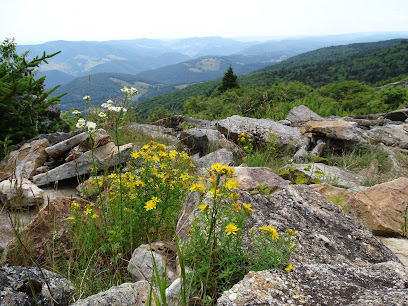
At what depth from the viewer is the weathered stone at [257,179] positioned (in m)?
3.78

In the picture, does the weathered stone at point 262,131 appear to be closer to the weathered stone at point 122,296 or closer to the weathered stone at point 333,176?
the weathered stone at point 333,176

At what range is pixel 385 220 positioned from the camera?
3115 mm

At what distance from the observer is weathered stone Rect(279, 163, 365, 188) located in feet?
15.5

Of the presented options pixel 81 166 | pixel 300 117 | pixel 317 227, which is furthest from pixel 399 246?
pixel 300 117

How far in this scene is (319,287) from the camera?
1.64 metres

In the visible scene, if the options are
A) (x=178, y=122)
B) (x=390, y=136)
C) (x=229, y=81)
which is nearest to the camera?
(x=390, y=136)

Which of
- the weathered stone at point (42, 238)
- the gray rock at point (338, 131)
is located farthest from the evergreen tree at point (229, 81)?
the weathered stone at point (42, 238)

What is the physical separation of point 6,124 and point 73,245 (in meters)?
4.84

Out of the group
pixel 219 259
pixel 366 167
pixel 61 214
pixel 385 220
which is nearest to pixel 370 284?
pixel 219 259

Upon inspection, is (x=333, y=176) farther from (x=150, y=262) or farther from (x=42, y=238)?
(x=42, y=238)

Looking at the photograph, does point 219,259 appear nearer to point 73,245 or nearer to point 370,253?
point 370,253

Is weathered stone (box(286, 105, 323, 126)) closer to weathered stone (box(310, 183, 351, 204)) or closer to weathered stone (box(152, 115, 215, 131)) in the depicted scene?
weathered stone (box(152, 115, 215, 131))

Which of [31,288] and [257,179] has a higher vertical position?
[31,288]

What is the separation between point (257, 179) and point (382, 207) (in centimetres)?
151
